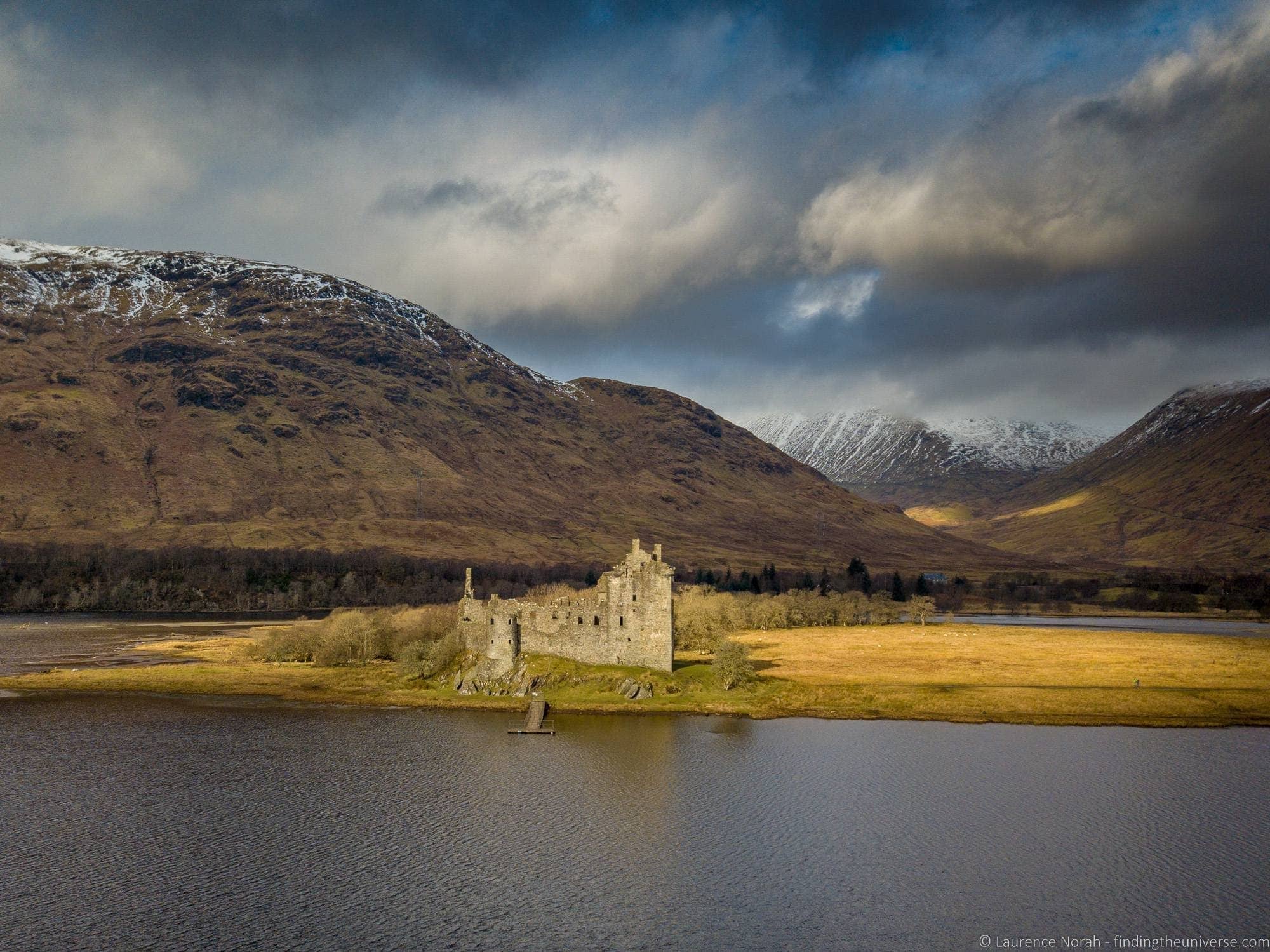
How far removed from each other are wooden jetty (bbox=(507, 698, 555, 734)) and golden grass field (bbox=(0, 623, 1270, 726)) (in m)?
3.66

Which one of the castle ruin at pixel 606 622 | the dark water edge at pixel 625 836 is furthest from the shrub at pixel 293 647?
the dark water edge at pixel 625 836

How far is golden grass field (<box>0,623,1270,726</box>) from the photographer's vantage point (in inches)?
3462

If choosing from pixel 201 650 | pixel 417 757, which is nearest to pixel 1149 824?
pixel 417 757

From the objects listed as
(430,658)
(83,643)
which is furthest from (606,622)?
(83,643)

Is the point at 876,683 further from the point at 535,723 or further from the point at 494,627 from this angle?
the point at 494,627

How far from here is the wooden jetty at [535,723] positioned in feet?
256

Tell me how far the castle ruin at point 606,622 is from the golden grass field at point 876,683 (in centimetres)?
177

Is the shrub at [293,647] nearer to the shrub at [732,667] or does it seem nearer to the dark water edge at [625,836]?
the dark water edge at [625,836]

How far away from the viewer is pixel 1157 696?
92.6 meters

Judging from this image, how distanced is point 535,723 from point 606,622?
1783 cm

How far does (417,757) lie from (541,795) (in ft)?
48.5

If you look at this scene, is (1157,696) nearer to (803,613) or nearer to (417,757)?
(417,757)

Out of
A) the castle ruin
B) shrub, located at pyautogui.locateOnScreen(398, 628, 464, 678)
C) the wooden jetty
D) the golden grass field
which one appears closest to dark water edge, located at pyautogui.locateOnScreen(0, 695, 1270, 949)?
the wooden jetty

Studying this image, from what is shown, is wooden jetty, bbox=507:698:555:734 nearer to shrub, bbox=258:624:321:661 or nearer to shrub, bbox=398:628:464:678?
shrub, bbox=398:628:464:678
